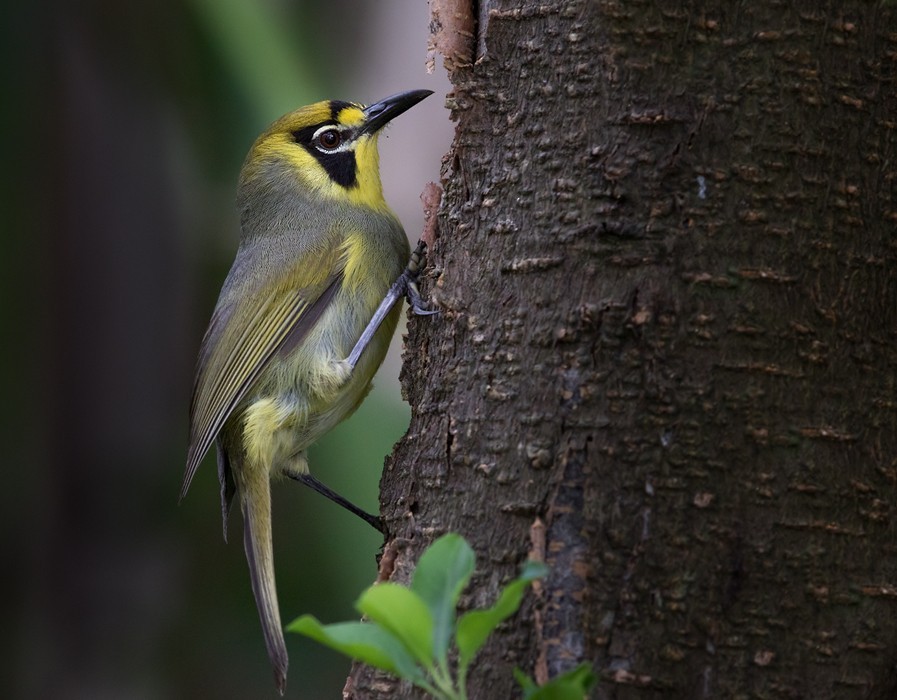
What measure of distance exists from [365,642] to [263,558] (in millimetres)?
2306

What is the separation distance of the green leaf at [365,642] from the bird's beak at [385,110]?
2.96 m

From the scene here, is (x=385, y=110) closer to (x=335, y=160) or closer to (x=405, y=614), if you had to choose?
(x=335, y=160)

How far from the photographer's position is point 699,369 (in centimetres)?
179

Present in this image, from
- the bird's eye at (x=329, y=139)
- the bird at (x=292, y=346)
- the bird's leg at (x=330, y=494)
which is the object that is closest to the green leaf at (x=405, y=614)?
the bird at (x=292, y=346)

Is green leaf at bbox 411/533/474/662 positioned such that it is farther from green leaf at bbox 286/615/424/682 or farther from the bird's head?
the bird's head

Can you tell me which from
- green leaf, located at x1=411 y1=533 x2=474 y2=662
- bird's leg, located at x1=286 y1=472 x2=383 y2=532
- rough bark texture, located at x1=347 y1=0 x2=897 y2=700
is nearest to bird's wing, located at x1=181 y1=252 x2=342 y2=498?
bird's leg, located at x1=286 y1=472 x2=383 y2=532

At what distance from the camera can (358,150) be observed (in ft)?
13.2

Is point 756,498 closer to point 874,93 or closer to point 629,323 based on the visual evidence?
point 629,323

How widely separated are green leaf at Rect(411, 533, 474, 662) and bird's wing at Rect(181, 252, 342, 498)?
2389 millimetres

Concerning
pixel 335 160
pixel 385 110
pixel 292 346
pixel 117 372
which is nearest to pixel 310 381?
pixel 292 346

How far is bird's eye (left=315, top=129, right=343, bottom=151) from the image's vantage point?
405cm

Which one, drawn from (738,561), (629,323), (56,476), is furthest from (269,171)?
(738,561)

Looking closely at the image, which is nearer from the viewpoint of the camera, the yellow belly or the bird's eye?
the yellow belly

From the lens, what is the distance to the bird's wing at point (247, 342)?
350 centimetres
